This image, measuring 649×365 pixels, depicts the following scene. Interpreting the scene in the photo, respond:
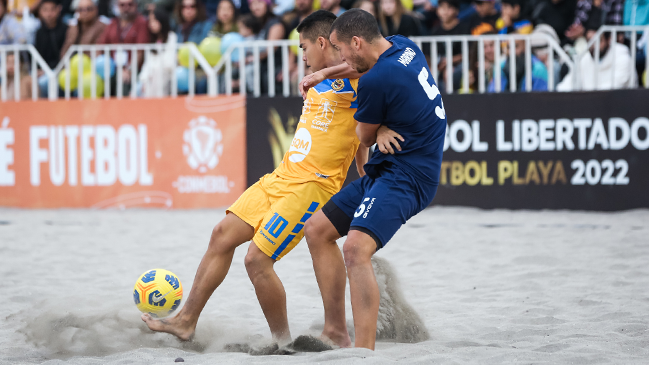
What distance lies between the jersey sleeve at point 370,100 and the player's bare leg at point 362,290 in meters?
0.57

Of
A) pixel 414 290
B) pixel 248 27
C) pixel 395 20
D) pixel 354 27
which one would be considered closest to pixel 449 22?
pixel 395 20

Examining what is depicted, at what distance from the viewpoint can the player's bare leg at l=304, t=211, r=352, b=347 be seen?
3645 mm

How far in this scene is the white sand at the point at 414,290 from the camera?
3.62 m

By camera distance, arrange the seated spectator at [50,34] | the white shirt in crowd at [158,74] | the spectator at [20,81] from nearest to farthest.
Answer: the white shirt in crowd at [158,74]
the spectator at [20,81]
the seated spectator at [50,34]

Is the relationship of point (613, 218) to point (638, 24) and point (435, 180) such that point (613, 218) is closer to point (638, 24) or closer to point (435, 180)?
→ point (638, 24)

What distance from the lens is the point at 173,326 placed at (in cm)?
388

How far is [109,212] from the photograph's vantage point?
962cm

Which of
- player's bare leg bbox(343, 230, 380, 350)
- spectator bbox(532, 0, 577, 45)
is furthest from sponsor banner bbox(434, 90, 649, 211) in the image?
player's bare leg bbox(343, 230, 380, 350)

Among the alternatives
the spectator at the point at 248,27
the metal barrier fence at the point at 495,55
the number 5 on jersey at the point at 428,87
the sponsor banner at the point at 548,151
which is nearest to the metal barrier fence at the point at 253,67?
the metal barrier fence at the point at 495,55

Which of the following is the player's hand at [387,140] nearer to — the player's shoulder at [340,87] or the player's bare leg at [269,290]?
the player's shoulder at [340,87]

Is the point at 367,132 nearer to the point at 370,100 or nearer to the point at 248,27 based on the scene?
the point at 370,100

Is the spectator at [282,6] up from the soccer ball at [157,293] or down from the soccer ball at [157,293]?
up

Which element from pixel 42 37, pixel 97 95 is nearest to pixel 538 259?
pixel 97 95

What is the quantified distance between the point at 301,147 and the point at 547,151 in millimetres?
5962
